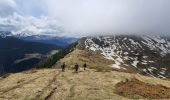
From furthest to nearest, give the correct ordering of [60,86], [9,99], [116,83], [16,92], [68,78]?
[68,78]
[116,83]
[60,86]
[16,92]
[9,99]

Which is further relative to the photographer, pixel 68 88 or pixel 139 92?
pixel 68 88

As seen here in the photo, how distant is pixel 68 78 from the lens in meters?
79.4

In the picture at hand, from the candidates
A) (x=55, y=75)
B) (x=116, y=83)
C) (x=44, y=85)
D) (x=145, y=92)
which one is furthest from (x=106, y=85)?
(x=55, y=75)

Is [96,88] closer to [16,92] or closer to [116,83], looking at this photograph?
[116,83]

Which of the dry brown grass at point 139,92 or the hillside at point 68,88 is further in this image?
the dry brown grass at point 139,92

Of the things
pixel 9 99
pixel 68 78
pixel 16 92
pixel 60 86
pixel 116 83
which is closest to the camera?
pixel 9 99

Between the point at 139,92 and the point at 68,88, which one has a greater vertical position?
the point at 68,88

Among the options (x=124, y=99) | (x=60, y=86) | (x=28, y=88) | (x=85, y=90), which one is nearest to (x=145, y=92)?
(x=124, y=99)

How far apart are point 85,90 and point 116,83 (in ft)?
38.8

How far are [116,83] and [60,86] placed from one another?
13736mm

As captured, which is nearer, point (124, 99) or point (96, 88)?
point (124, 99)

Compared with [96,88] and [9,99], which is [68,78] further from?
[9,99]

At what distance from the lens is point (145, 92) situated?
63969mm

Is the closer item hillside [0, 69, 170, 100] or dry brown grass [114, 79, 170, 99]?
hillside [0, 69, 170, 100]
